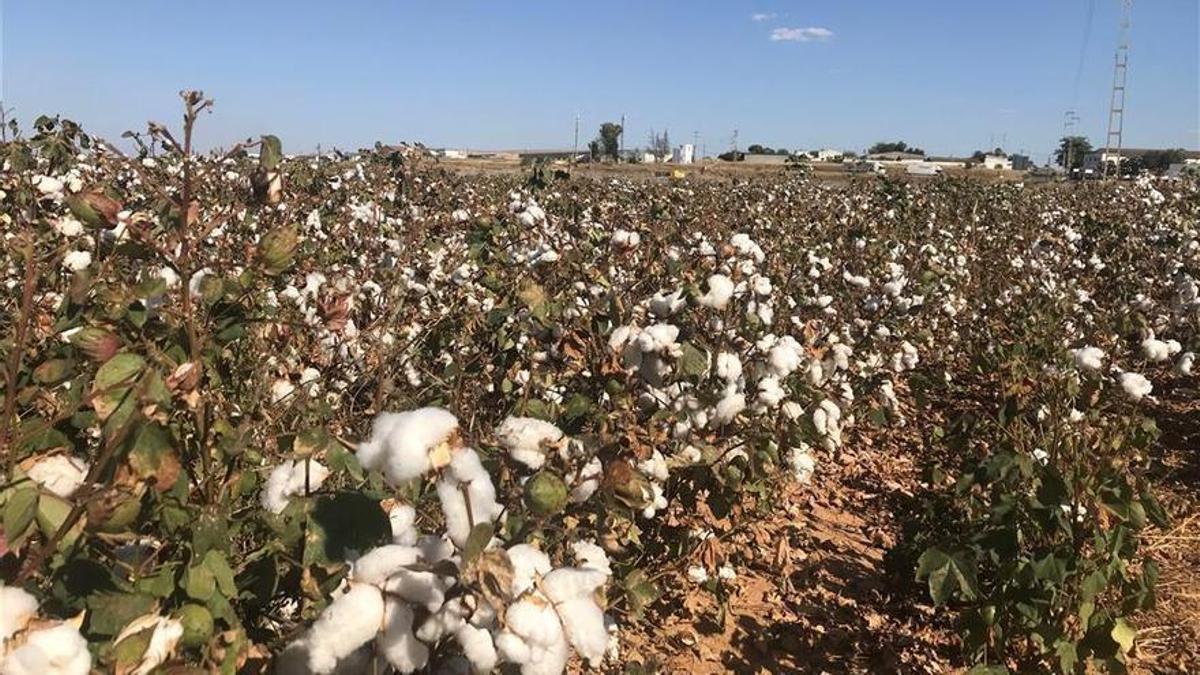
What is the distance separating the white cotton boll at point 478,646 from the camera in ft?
3.83

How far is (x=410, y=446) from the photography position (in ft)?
3.87

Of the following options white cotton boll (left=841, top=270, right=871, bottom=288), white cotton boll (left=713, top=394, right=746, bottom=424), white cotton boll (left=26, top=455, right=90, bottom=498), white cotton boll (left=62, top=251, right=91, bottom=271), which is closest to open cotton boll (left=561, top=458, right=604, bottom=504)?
white cotton boll (left=26, top=455, right=90, bottom=498)

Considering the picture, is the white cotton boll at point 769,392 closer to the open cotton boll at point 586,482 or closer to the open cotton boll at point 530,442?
the open cotton boll at point 586,482

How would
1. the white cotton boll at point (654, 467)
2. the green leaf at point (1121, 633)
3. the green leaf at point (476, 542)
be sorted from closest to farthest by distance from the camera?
the green leaf at point (476, 542), the white cotton boll at point (654, 467), the green leaf at point (1121, 633)

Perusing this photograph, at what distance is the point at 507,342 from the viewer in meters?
3.90

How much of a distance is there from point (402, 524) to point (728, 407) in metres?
1.66

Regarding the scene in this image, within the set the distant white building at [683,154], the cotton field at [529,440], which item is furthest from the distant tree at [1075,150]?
the cotton field at [529,440]

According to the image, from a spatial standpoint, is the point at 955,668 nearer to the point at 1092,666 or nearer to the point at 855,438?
the point at 1092,666

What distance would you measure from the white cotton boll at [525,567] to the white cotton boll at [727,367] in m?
1.85

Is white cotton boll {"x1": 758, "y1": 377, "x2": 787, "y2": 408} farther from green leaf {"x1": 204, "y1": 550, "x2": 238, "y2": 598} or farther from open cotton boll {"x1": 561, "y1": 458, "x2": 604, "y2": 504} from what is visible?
green leaf {"x1": 204, "y1": 550, "x2": 238, "y2": 598}

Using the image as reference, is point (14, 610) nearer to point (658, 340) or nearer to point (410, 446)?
point (410, 446)

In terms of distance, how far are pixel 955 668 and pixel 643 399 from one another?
1889 mm

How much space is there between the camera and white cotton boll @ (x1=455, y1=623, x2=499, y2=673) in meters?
1.17

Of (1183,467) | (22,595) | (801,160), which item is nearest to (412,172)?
(1183,467)
